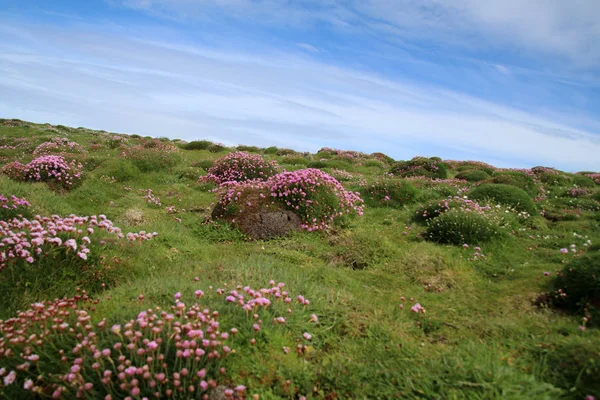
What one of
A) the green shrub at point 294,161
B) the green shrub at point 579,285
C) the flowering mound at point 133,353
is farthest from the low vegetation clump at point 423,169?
the flowering mound at point 133,353

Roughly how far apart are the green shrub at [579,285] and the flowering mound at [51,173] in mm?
14400

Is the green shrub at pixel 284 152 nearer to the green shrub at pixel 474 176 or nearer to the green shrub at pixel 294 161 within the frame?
the green shrub at pixel 294 161

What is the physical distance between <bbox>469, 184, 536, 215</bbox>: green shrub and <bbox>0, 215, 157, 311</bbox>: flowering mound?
11414mm

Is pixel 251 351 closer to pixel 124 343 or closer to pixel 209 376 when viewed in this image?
pixel 209 376

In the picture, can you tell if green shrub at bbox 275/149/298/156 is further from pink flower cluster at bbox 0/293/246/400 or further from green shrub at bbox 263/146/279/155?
pink flower cluster at bbox 0/293/246/400

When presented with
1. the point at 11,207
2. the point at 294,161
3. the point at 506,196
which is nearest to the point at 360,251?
the point at 506,196

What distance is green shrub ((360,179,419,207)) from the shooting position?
1382cm

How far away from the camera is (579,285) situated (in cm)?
594

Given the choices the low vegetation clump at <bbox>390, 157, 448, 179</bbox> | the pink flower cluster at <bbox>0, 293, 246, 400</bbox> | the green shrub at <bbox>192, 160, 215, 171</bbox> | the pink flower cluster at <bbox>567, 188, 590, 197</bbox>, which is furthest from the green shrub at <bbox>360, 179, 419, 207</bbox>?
the pink flower cluster at <bbox>0, 293, 246, 400</bbox>

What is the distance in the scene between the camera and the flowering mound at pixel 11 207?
8.80 m

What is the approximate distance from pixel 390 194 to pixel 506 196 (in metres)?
3.72

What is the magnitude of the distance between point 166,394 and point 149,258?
15.0ft

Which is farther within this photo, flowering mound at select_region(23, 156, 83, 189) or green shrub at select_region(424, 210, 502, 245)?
flowering mound at select_region(23, 156, 83, 189)

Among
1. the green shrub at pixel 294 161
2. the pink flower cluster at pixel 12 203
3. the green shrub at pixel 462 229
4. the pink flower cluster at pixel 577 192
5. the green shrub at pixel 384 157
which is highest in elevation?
the green shrub at pixel 384 157
